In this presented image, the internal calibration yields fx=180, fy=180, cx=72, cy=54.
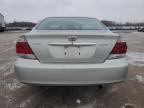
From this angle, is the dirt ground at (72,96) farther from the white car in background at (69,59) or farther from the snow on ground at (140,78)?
the white car in background at (69,59)

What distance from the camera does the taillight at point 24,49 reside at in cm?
247

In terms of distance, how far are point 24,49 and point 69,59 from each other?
648 millimetres

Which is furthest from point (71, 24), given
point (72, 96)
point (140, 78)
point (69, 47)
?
point (140, 78)

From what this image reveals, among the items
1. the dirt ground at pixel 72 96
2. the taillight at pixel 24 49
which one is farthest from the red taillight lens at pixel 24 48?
the dirt ground at pixel 72 96

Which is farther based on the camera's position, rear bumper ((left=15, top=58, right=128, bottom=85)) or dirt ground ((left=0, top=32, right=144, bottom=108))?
dirt ground ((left=0, top=32, right=144, bottom=108))

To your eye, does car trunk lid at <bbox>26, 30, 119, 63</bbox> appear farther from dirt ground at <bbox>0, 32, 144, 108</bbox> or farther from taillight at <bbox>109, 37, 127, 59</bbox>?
dirt ground at <bbox>0, 32, 144, 108</bbox>

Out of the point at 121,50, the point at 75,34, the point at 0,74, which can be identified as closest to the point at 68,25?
the point at 75,34

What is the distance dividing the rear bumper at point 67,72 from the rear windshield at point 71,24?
0.96m

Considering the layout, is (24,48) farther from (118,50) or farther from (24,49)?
(118,50)

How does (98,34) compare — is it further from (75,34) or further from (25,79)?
(25,79)

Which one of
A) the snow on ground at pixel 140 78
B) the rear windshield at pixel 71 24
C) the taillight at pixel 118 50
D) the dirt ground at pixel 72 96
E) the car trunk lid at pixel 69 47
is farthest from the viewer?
the snow on ground at pixel 140 78

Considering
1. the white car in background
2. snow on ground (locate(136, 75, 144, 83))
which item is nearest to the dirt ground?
snow on ground (locate(136, 75, 144, 83))

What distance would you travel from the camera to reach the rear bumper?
7.88 ft

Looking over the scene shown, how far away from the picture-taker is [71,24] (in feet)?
11.6
